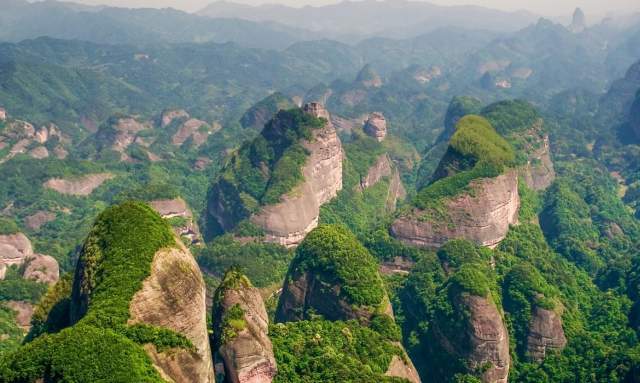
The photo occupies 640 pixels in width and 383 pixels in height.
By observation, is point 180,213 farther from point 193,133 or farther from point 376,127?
point 193,133

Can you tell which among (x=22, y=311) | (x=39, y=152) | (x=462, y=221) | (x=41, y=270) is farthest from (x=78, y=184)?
(x=462, y=221)

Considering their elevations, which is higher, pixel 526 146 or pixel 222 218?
pixel 526 146

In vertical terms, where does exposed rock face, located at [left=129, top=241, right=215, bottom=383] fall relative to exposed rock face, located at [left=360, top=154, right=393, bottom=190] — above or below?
above

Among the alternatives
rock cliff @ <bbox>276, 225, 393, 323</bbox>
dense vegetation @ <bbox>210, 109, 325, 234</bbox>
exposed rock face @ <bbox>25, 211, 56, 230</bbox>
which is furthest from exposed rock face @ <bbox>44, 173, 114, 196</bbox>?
rock cliff @ <bbox>276, 225, 393, 323</bbox>

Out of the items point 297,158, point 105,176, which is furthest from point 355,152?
point 105,176

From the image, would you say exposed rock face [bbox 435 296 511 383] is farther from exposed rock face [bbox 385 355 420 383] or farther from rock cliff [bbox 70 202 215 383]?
rock cliff [bbox 70 202 215 383]

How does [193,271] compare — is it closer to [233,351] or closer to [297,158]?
[233,351]

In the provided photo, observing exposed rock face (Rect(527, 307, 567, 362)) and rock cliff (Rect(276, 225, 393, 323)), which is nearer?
A: rock cliff (Rect(276, 225, 393, 323))
